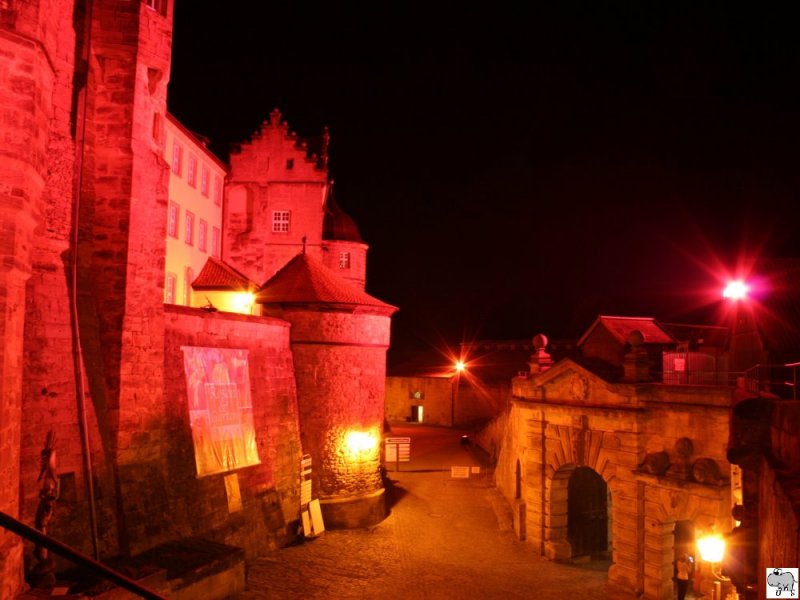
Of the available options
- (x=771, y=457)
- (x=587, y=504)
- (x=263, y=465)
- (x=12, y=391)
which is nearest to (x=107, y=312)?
(x=12, y=391)

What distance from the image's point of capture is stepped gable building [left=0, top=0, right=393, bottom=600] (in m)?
9.70

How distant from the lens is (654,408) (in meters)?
18.6

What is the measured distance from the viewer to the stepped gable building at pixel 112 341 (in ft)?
31.8

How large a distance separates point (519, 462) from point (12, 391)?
60.5 ft

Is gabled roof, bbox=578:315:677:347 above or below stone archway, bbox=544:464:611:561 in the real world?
above

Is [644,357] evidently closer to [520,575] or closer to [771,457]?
[520,575]

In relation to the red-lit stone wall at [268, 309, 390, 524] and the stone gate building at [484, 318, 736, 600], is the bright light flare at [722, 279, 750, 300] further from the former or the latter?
the red-lit stone wall at [268, 309, 390, 524]

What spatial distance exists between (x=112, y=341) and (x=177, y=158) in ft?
54.6

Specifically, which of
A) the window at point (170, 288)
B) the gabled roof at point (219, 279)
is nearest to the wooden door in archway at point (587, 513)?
the gabled roof at point (219, 279)

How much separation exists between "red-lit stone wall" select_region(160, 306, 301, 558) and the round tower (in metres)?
0.65

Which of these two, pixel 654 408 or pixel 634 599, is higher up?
pixel 654 408

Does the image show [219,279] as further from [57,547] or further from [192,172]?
[57,547]

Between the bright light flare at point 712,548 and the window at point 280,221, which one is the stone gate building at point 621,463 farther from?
the window at point 280,221

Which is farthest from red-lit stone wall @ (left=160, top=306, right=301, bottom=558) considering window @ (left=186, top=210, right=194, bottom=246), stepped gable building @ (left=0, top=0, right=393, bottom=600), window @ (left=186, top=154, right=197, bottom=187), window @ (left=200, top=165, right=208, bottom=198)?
window @ (left=200, top=165, right=208, bottom=198)
